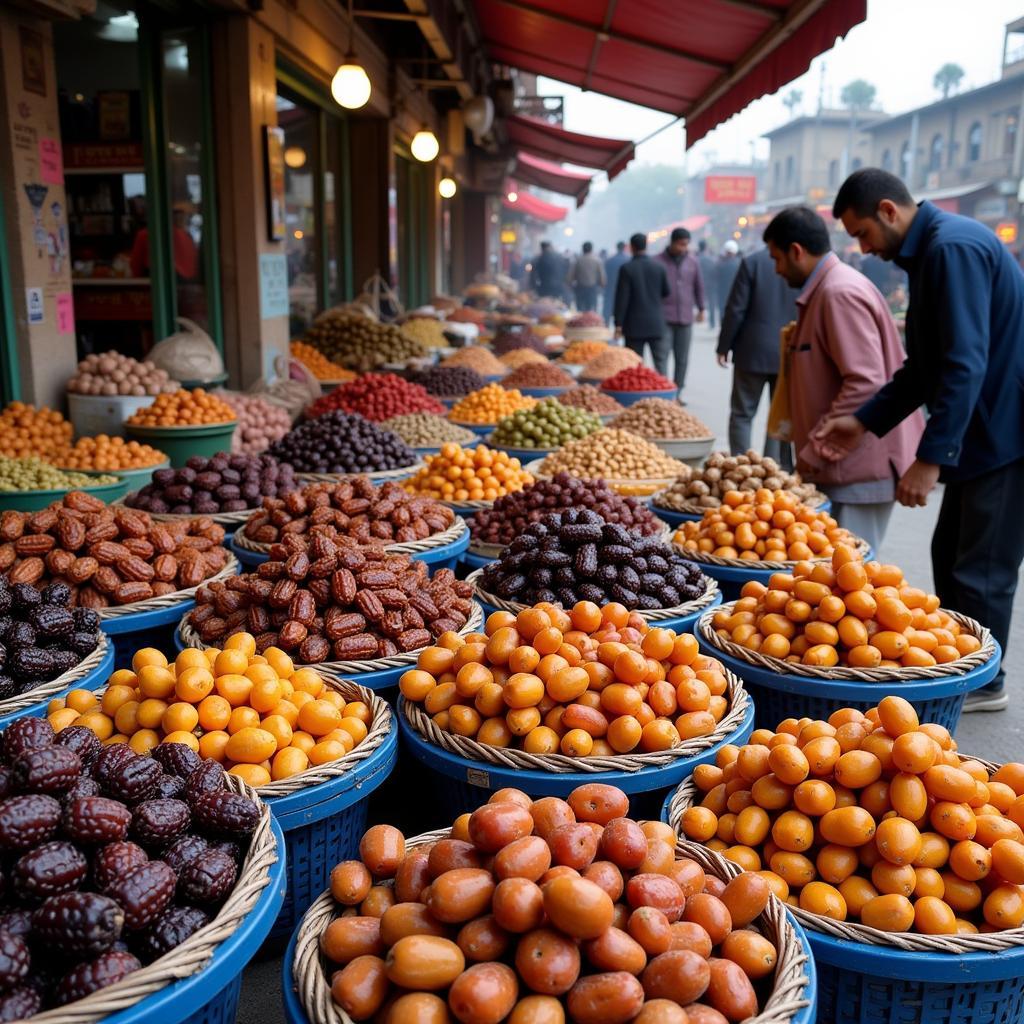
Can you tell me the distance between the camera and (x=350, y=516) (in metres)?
4.10

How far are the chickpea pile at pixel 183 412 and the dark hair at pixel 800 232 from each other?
3342 millimetres

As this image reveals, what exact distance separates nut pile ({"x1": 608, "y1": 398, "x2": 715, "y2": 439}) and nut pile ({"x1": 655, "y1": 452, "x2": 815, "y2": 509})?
1861mm

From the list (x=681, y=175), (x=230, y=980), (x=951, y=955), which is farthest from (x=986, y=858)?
(x=681, y=175)

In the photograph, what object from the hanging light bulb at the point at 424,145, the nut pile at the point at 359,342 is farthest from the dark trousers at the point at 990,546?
the hanging light bulb at the point at 424,145

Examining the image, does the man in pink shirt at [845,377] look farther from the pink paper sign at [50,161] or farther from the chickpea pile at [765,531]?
the pink paper sign at [50,161]

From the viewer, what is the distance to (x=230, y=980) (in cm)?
172

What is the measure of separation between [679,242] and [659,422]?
6224mm

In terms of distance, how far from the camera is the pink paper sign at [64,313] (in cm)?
588

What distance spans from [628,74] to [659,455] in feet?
24.4

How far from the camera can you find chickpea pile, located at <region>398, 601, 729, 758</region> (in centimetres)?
248

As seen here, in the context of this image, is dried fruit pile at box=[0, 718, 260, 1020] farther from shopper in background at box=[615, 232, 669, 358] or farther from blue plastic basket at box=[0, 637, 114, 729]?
shopper in background at box=[615, 232, 669, 358]

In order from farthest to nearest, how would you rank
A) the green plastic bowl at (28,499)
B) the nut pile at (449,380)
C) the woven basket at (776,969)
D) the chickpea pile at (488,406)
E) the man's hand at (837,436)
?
the nut pile at (449,380)
the chickpea pile at (488,406)
the green plastic bowl at (28,499)
the man's hand at (837,436)
the woven basket at (776,969)

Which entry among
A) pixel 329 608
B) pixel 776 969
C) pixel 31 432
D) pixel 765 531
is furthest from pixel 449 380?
pixel 776 969

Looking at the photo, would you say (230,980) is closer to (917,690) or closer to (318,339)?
(917,690)
